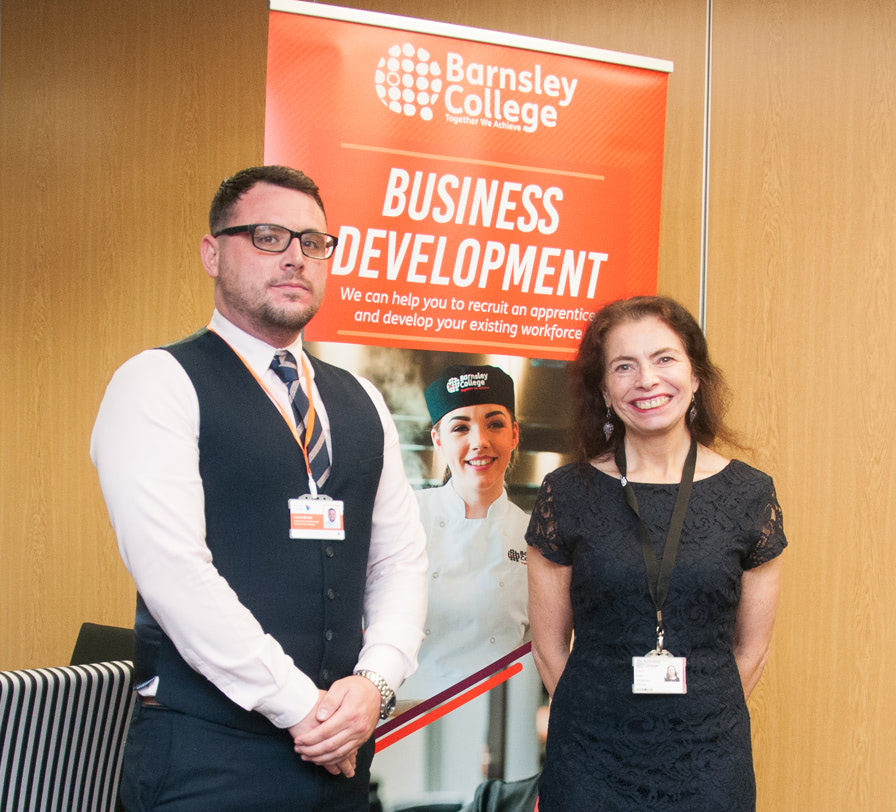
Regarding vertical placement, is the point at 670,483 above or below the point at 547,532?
above

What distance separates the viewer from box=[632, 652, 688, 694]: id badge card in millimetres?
1829

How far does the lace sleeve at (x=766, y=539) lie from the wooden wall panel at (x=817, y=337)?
1.66 metres

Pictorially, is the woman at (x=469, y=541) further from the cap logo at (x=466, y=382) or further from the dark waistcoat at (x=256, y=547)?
the dark waistcoat at (x=256, y=547)

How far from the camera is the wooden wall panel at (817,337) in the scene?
11.6ft

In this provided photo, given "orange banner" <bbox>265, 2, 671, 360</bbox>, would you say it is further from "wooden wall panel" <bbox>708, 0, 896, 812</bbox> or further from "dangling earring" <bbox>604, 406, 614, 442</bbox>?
"wooden wall panel" <bbox>708, 0, 896, 812</bbox>

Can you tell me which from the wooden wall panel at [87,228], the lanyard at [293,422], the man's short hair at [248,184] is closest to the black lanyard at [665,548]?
the lanyard at [293,422]

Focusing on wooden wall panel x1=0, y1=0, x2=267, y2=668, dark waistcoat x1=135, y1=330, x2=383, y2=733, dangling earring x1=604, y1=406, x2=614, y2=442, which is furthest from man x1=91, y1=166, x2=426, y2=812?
wooden wall panel x1=0, y1=0, x2=267, y2=668

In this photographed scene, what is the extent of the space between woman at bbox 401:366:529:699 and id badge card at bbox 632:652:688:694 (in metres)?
0.70

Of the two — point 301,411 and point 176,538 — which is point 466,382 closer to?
point 301,411

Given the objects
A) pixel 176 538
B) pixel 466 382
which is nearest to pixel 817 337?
pixel 466 382

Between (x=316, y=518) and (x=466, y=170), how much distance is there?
48.4 inches

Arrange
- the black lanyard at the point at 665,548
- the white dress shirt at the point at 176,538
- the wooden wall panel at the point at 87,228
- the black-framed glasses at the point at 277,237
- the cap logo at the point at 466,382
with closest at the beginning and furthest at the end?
the white dress shirt at the point at 176,538 → the black-framed glasses at the point at 277,237 → the black lanyard at the point at 665,548 → the cap logo at the point at 466,382 → the wooden wall panel at the point at 87,228

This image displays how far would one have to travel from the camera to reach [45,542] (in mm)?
4477

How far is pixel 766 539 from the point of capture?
197 centimetres
